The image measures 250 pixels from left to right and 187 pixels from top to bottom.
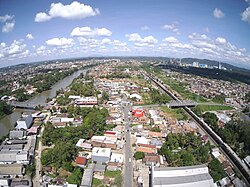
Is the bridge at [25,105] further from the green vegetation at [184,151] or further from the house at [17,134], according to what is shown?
the green vegetation at [184,151]

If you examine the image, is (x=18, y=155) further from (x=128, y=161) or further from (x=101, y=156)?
→ (x=128, y=161)

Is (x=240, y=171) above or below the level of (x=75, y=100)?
below

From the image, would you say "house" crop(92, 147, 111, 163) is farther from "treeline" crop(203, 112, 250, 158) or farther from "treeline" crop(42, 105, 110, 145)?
"treeline" crop(203, 112, 250, 158)

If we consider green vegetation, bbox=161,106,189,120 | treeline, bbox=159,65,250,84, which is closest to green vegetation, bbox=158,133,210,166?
green vegetation, bbox=161,106,189,120

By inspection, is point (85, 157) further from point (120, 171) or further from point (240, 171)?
point (240, 171)

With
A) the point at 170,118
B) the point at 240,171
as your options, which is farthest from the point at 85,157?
the point at 170,118
